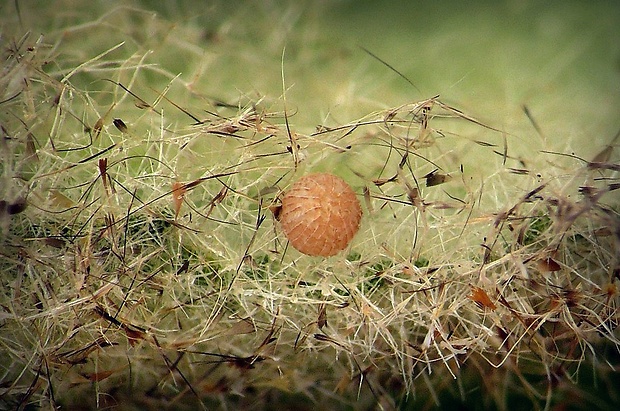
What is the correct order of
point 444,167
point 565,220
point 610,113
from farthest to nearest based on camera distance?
1. point 610,113
2. point 444,167
3. point 565,220

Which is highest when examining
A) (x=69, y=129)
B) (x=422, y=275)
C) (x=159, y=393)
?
(x=69, y=129)

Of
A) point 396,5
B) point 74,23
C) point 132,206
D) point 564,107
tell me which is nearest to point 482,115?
point 564,107

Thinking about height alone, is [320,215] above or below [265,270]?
above

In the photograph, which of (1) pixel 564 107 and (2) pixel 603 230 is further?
(1) pixel 564 107

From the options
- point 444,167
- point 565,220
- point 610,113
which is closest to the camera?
point 565,220

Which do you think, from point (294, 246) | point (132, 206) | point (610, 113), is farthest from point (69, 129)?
point (610, 113)

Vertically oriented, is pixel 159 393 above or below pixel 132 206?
below

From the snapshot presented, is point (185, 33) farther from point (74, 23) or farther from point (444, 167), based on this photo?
point (444, 167)
